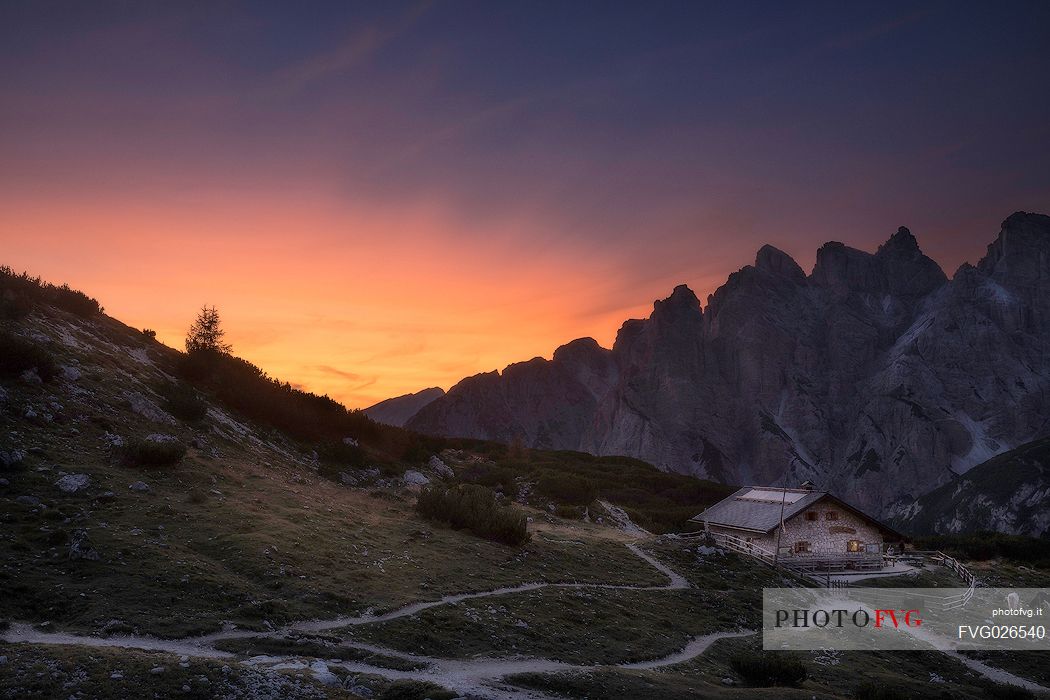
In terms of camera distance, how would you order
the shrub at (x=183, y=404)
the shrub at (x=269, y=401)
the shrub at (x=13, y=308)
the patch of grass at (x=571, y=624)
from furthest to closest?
the shrub at (x=269, y=401) < the shrub at (x=183, y=404) < the shrub at (x=13, y=308) < the patch of grass at (x=571, y=624)

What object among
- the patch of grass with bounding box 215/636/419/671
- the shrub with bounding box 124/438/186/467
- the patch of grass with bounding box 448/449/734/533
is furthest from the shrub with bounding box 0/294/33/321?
the patch of grass with bounding box 448/449/734/533

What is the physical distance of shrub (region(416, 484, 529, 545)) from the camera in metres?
36.8

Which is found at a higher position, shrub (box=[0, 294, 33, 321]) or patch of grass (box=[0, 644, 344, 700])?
shrub (box=[0, 294, 33, 321])

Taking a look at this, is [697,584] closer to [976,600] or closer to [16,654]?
[976,600]

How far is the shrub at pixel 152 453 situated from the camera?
28359mm

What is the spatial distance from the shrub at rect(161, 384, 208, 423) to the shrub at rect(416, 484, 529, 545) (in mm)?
15166

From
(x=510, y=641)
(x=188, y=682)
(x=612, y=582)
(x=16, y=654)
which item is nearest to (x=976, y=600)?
(x=612, y=582)

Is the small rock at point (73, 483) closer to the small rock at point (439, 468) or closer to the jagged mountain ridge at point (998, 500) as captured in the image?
the small rock at point (439, 468)

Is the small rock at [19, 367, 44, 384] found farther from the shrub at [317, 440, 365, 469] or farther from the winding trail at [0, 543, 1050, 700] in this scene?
the shrub at [317, 440, 365, 469]

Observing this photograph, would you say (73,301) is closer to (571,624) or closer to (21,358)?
(21,358)

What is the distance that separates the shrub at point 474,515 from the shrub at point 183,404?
15.2 m

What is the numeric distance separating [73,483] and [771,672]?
2663 centimetres

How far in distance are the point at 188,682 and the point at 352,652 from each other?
4.97 meters

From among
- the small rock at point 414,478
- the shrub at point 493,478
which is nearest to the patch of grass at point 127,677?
the small rock at point 414,478
